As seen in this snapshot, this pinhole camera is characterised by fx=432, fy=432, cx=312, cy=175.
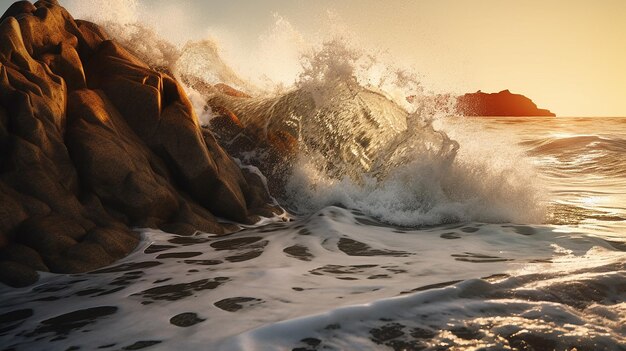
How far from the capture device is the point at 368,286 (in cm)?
312

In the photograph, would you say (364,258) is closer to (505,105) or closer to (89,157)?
(89,157)

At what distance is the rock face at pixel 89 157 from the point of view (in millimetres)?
3982

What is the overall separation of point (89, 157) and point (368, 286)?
3.48m

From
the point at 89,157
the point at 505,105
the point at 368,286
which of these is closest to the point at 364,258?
the point at 368,286

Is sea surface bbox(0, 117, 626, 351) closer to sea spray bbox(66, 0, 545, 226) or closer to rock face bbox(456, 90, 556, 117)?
sea spray bbox(66, 0, 545, 226)

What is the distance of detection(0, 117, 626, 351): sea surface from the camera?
226 centimetres

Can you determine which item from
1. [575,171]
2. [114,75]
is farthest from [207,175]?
[575,171]

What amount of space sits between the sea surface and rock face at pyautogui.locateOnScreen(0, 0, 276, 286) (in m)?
0.31

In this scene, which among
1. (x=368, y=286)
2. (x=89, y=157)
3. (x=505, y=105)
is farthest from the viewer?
(x=505, y=105)

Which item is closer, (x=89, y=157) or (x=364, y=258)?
(x=364, y=258)

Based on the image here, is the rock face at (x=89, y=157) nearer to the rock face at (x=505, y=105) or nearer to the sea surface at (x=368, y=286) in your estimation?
the sea surface at (x=368, y=286)

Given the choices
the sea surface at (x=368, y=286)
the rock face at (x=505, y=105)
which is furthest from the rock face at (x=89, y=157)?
the rock face at (x=505, y=105)

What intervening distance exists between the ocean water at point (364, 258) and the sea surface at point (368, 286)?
2 centimetres

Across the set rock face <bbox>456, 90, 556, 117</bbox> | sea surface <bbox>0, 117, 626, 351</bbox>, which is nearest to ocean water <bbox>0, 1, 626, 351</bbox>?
sea surface <bbox>0, 117, 626, 351</bbox>
